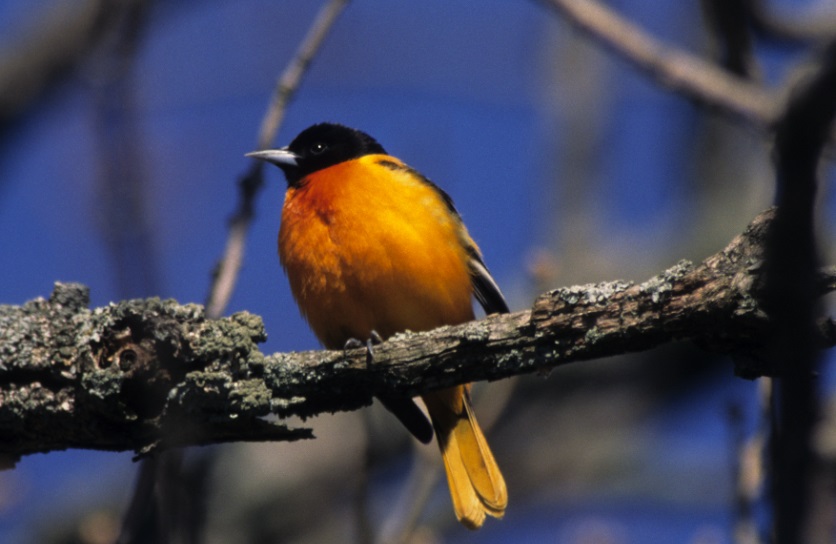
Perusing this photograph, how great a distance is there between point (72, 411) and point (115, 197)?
5.40 ft

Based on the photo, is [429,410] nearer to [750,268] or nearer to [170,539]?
[750,268]

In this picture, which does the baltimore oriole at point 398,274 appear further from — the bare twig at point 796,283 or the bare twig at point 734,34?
the bare twig at point 796,283

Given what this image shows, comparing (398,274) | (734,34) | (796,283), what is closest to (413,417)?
(398,274)

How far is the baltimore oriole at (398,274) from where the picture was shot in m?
4.75

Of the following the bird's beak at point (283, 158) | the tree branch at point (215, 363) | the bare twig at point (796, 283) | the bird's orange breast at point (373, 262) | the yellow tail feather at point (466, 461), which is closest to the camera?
the bare twig at point (796, 283)

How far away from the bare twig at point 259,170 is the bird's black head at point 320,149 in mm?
1740

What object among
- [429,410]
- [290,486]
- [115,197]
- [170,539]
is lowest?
[170,539]

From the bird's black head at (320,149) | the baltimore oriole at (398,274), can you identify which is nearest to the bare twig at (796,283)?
the baltimore oriole at (398,274)

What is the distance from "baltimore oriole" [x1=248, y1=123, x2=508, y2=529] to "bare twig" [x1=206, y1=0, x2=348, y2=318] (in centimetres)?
52

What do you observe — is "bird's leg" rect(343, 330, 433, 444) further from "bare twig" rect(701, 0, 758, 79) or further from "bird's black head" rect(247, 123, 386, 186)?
"bare twig" rect(701, 0, 758, 79)

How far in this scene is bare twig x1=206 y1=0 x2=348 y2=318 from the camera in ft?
12.0

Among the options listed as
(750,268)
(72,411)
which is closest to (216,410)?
(72,411)

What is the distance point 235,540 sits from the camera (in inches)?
309

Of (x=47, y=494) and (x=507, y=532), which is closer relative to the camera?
(x=47, y=494)
